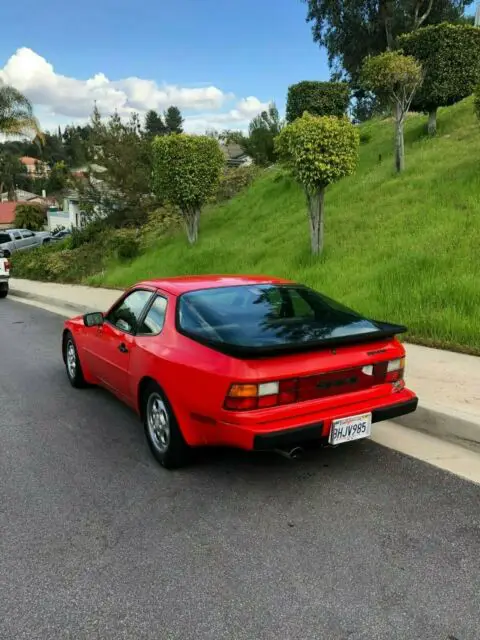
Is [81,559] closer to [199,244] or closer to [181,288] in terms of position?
[181,288]

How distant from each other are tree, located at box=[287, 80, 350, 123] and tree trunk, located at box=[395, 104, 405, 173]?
5009mm

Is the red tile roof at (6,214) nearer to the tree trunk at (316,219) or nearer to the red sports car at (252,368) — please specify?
the tree trunk at (316,219)

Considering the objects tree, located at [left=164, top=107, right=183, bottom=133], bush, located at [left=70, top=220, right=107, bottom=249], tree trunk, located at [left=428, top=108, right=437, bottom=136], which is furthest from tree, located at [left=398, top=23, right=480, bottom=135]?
tree, located at [left=164, top=107, right=183, bottom=133]

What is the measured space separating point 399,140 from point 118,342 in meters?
10.7

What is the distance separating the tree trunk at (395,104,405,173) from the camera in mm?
13203

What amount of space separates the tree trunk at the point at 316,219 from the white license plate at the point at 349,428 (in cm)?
737

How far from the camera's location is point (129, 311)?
16.5 ft

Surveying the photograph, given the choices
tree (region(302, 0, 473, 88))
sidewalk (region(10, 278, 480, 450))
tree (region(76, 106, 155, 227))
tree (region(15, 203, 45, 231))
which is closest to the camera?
sidewalk (region(10, 278, 480, 450))

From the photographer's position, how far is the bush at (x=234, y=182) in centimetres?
2104

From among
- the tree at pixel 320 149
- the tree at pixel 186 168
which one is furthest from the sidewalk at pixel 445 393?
the tree at pixel 186 168

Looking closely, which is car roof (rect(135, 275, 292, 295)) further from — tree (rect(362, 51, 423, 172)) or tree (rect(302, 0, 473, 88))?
tree (rect(302, 0, 473, 88))

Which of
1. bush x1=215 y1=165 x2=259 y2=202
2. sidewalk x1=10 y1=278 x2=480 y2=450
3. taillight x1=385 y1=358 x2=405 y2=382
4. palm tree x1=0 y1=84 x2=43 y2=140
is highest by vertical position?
palm tree x1=0 y1=84 x2=43 y2=140

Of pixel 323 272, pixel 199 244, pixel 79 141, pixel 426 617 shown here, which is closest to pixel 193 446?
pixel 426 617

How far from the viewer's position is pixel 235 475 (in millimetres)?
3914
